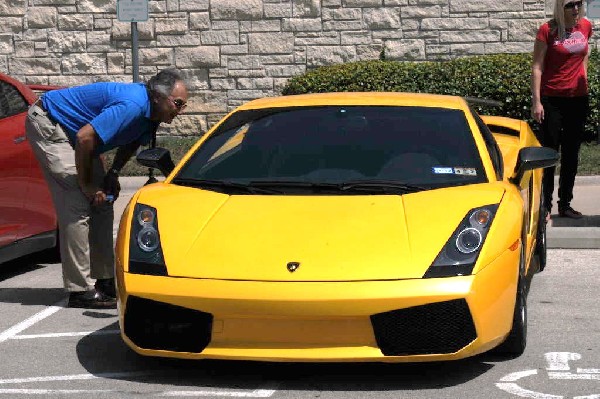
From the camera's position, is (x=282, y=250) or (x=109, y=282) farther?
(x=109, y=282)

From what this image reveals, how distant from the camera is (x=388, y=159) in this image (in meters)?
7.07

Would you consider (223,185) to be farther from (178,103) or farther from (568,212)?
(568,212)

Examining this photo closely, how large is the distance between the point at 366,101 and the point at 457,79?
8.57m

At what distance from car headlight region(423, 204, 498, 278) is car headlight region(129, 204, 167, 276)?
3.94 feet

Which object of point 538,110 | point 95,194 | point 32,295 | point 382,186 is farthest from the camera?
point 538,110

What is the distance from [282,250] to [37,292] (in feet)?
9.88

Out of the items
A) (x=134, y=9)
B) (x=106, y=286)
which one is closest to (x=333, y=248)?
(x=106, y=286)

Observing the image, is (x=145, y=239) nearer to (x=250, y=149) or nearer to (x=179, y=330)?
(x=179, y=330)

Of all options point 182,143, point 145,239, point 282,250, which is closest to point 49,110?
point 145,239

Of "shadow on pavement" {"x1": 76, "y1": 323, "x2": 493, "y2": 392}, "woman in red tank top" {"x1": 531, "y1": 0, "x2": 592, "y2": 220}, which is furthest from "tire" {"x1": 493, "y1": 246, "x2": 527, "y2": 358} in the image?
"woman in red tank top" {"x1": 531, "y1": 0, "x2": 592, "y2": 220}

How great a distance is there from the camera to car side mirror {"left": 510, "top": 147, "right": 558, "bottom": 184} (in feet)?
23.5

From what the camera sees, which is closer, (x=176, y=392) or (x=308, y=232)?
(x=176, y=392)

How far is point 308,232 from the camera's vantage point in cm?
622

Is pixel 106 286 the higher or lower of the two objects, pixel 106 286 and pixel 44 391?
the lower
